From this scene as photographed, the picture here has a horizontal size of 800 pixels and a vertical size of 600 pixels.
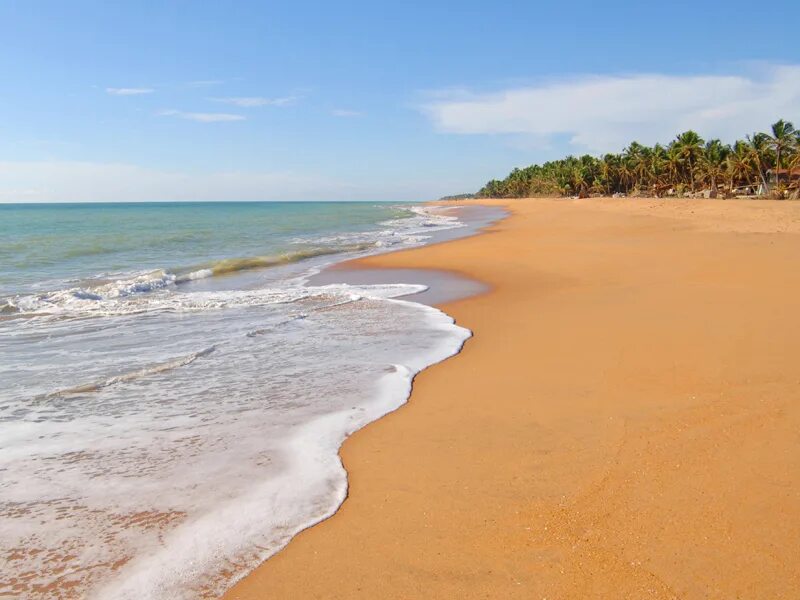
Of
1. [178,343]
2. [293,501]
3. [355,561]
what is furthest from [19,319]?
[355,561]

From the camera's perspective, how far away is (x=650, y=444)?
16.2ft

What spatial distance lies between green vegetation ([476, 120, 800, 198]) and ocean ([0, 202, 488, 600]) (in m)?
47.1

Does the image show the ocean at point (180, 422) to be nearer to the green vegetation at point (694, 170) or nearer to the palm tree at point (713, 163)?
the green vegetation at point (694, 170)

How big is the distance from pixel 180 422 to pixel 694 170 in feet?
218

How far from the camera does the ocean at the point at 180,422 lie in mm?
3736

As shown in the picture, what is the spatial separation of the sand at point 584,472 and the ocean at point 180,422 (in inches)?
17.8

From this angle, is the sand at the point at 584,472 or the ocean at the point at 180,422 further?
the ocean at the point at 180,422

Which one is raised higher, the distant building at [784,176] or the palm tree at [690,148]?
the palm tree at [690,148]

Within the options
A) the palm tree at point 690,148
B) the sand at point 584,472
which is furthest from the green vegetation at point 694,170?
the sand at point 584,472

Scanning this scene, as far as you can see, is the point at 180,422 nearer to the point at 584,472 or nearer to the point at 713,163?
the point at 584,472

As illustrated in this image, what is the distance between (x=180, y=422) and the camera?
5.98 m

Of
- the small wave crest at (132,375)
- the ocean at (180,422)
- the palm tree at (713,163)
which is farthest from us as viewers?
the palm tree at (713,163)

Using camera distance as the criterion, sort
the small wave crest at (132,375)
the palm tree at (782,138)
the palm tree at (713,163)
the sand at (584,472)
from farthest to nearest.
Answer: the palm tree at (713,163), the palm tree at (782,138), the small wave crest at (132,375), the sand at (584,472)

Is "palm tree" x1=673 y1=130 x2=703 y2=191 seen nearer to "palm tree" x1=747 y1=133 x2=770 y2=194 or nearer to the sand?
"palm tree" x1=747 y1=133 x2=770 y2=194
